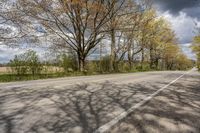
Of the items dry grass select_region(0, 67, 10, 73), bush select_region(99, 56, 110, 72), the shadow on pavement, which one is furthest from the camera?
bush select_region(99, 56, 110, 72)

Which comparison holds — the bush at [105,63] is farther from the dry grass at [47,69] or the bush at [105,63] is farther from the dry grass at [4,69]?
the dry grass at [4,69]

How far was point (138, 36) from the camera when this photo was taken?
4291 centimetres

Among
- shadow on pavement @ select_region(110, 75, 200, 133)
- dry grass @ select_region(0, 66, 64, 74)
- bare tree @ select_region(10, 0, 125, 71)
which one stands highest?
bare tree @ select_region(10, 0, 125, 71)

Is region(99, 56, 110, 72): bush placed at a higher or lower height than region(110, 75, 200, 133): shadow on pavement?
higher

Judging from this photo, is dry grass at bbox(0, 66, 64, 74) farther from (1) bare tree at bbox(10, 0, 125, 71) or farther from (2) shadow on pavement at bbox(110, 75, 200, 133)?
(2) shadow on pavement at bbox(110, 75, 200, 133)

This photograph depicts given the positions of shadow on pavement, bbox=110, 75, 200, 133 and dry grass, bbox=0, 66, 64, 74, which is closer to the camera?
shadow on pavement, bbox=110, 75, 200, 133

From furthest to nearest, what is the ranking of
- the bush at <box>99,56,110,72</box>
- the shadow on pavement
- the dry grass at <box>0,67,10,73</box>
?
the bush at <box>99,56,110,72</box>
the dry grass at <box>0,67,10,73</box>
the shadow on pavement

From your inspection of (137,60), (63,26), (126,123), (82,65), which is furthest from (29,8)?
(137,60)

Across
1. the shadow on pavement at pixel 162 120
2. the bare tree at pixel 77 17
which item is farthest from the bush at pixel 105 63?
the shadow on pavement at pixel 162 120

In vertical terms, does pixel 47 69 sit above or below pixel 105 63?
below

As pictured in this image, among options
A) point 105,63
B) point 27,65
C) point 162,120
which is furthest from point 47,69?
point 162,120

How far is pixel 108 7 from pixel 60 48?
767 cm

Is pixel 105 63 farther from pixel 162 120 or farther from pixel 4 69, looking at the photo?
pixel 162 120

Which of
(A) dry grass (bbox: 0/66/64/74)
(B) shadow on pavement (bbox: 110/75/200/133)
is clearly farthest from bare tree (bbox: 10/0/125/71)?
(B) shadow on pavement (bbox: 110/75/200/133)
